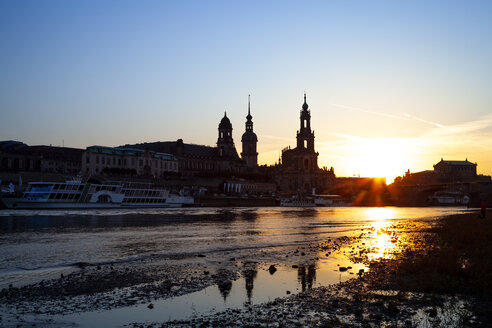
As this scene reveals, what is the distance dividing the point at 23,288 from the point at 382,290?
446 inches

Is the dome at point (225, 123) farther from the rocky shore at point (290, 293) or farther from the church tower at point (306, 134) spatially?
the rocky shore at point (290, 293)

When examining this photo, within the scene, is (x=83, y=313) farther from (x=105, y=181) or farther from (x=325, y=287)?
(x=105, y=181)

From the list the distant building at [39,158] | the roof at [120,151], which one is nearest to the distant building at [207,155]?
the roof at [120,151]

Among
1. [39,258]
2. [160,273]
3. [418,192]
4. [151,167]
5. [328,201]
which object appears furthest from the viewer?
[418,192]

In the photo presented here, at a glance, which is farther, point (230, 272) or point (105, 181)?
point (105, 181)

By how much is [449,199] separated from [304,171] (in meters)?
54.4

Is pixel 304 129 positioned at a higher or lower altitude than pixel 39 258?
higher

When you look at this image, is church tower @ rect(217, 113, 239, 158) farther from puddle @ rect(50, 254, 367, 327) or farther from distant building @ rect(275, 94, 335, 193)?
puddle @ rect(50, 254, 367, 327)

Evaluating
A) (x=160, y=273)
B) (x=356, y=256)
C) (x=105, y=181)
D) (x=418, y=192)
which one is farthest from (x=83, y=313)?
(x=418, y=192)

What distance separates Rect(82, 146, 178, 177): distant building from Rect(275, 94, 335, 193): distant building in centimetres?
5102

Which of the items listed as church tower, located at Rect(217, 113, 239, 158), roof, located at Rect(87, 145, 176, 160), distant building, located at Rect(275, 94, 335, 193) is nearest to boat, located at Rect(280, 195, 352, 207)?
distant building, located at Rect(275, 94, 335, 193)

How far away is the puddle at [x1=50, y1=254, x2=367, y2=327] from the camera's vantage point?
11828 mm

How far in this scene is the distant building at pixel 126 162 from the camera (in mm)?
122188

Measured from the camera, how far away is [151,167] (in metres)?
138
